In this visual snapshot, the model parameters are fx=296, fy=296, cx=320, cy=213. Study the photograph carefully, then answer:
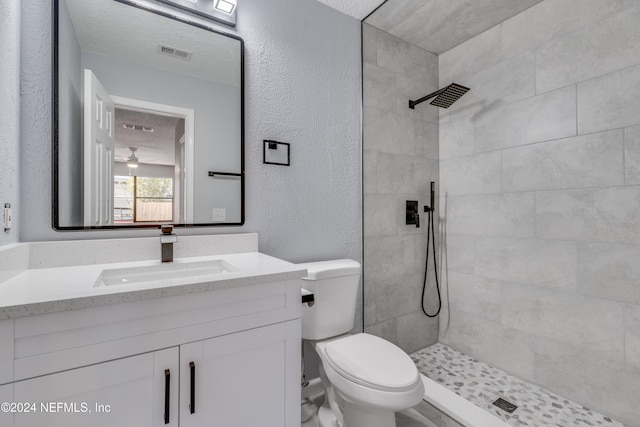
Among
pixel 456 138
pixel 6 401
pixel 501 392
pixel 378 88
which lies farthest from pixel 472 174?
pixel 6 401

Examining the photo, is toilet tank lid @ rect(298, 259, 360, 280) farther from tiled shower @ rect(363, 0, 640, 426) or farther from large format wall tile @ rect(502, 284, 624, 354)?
large format wall tile @ rect(502, 284, 624, 354)

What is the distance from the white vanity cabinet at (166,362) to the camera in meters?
0.74

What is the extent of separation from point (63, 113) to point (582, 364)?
285 cm

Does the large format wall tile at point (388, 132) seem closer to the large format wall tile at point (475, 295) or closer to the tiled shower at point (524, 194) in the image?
the tiled shower at point (524, 194)

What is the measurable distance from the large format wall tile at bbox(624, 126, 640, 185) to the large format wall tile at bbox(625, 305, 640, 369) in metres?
0.65

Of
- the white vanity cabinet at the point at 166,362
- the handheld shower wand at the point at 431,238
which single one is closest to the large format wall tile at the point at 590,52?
the handheld shower wand at the point at 431,238

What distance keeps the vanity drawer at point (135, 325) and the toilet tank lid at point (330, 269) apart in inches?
16.2

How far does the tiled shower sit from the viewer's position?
5.05ft

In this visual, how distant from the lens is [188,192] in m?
1.47

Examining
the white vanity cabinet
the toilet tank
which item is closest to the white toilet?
the toilet tank

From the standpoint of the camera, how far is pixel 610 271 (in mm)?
1562

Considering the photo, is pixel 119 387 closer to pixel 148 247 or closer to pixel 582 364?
pixel 148 247

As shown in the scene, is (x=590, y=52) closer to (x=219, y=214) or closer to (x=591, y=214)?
(x=591, y=214)

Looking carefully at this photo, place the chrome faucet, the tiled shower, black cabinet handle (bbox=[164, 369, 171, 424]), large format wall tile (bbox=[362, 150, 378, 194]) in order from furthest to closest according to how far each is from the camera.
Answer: large format wall tile (bbox=[362, 150, 378, 194]) → the tiled shower → the chrome faucet → black cabinet handle (bbox=[164, 369, 171, 424])
